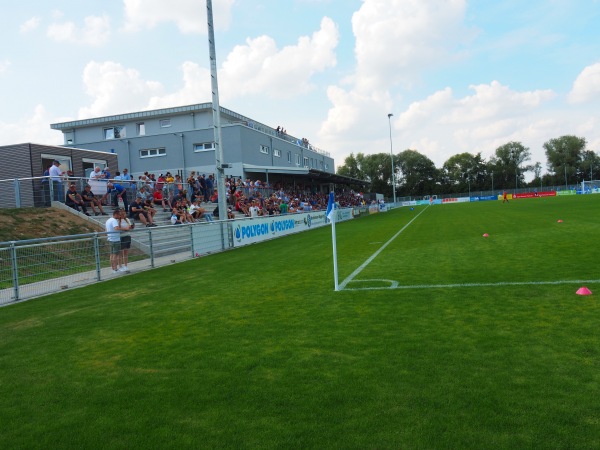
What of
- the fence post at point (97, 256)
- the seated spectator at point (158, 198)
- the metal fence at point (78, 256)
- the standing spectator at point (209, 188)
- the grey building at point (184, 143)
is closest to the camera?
the metal fence at point (78, 256)

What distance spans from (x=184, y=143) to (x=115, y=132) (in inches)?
371

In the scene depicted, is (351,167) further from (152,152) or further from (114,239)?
(114,239)

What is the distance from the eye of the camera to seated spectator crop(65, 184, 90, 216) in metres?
17.6

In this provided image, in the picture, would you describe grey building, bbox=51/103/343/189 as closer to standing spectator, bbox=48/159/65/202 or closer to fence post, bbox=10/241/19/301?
standing spectator, bbox=48/159/65/202

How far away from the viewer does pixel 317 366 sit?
4293 millimetres

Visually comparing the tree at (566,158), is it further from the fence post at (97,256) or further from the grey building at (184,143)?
the fence post at (97,256)

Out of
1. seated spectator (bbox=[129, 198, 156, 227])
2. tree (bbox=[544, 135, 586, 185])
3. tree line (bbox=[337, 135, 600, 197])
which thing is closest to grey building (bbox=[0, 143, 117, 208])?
seated spectator (bbox=[129, 198, 156, 227])

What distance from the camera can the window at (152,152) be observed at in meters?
37.5

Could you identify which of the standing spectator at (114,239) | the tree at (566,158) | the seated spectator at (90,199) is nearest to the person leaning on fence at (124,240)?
the standing spectator at (114,239)

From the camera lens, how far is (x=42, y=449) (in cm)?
306

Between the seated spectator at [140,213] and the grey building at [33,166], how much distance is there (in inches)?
123

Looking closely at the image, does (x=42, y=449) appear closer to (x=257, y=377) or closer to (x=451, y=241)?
(x=257, y=377)

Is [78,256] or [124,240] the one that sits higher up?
[124,240]

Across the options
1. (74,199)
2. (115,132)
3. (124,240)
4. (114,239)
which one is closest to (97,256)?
(114,239)
